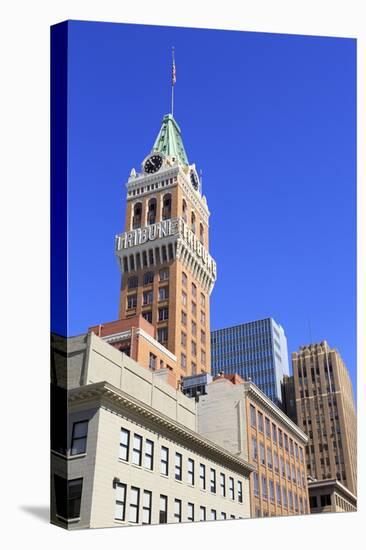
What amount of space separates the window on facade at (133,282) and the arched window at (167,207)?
11.2m

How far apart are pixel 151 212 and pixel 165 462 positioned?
65756 mm

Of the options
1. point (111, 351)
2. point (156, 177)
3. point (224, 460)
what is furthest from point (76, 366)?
point (156, 177)

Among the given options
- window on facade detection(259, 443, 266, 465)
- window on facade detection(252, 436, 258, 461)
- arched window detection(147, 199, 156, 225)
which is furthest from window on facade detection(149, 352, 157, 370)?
arched window detection(147, 199, 156, 225)

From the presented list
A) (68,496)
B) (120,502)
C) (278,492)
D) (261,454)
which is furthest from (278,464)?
(68,496)

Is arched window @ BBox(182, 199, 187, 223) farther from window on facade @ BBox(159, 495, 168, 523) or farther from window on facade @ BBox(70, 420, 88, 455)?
window on facade @ BBox(70, 420, 88, 455)

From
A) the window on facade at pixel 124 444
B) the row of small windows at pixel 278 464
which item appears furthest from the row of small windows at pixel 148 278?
the window on facade at pixel 124 444

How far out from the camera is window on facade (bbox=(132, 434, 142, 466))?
47938 millimetres

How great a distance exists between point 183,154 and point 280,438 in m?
55.2

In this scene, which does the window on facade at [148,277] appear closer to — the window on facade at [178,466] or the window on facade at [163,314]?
the window on facade at [163,314]

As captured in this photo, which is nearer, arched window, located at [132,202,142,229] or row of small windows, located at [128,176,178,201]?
arched window, located at [132,202,142,229]

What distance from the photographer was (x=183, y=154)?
12019 centimetres

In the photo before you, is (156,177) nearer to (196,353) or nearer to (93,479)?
(196,353)

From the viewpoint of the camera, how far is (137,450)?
48531 mm

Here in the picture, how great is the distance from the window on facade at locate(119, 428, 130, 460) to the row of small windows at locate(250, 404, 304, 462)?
32.0m
